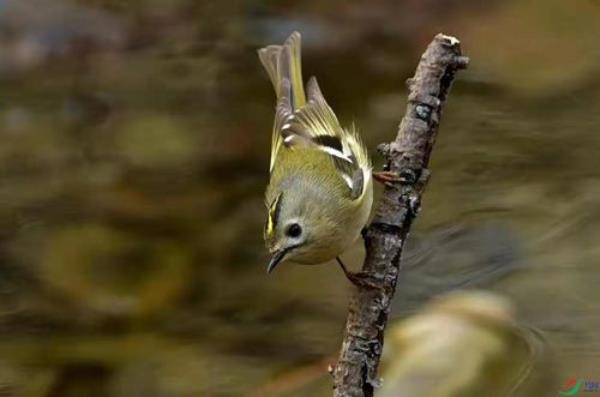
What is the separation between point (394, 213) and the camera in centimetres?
133

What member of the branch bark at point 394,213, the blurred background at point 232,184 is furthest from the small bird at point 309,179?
the blurred background at point 232,184

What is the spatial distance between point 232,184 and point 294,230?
2118 millimetres

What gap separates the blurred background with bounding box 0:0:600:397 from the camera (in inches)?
135

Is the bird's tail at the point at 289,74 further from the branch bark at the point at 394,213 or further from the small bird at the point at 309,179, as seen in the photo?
the branch bark at the point at 394,213

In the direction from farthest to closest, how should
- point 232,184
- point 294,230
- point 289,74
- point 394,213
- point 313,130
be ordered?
point 232,184, point 289,74, point 313,130, point 294,230, point 394,213

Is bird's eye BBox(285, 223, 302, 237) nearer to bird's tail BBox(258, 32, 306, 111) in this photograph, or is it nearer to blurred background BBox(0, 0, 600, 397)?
bird's tail BBox(258, 32, 306, 111)

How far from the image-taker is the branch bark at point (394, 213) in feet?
4.11

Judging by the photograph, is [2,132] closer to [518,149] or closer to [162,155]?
[162,155]

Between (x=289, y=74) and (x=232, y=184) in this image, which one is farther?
(x=232, y=184)

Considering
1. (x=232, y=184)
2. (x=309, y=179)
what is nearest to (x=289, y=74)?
(x=309, y=179)

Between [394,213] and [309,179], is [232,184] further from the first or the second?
[394,213]

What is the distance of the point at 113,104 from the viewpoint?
13.7 ft

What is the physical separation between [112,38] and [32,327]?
1.35 meters

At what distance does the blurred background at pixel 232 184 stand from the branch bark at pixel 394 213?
1.87m
